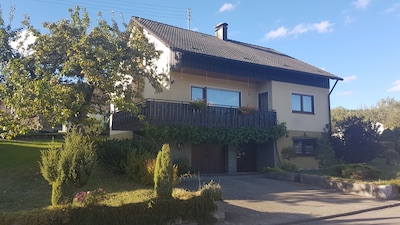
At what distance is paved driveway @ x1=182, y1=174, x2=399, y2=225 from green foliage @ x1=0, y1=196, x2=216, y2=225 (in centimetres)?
74

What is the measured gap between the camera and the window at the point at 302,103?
21141 millimetres

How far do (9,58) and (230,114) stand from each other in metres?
10.5

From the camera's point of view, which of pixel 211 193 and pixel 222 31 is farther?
pixel 222 31

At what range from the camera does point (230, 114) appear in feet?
58.6

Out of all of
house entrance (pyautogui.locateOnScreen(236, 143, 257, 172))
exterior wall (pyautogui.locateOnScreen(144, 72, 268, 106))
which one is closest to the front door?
exterior wall (pyautogui.locateOnScreen(144, 72, 268, 106))

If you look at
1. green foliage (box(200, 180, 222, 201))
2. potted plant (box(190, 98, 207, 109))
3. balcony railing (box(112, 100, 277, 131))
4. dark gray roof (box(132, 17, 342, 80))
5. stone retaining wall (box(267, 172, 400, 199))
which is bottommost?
stone retaining wall (box(267, 172, 400, 199))

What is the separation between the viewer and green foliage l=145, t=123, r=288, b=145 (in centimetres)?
1515

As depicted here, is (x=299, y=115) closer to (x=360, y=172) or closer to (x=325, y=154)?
(x=325, y=154)

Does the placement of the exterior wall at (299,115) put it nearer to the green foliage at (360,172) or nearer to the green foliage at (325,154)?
the green foliage at (325,154)

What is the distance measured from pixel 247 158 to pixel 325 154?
4575 millimetres

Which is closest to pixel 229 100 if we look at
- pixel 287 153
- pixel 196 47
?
pixel 196 47

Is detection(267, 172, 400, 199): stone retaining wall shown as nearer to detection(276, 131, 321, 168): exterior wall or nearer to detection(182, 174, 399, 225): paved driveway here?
detection(182, 174, 399, 225): paved driveway

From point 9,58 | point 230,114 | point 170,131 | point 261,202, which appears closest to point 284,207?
point 261,202

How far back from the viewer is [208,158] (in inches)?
741
